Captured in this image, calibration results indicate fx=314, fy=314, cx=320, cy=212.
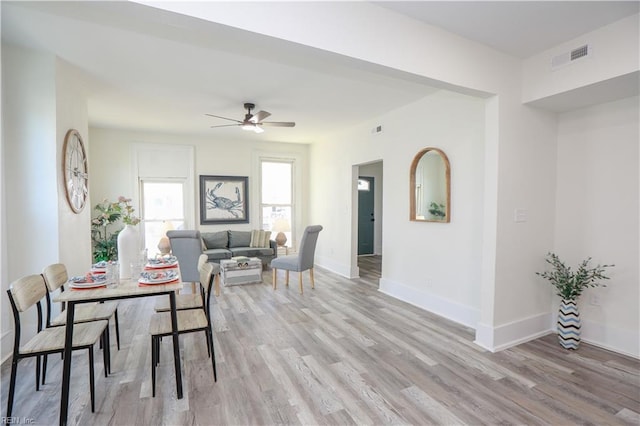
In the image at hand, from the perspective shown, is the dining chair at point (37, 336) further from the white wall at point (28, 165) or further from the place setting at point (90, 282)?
the white wall at point (28, 165)

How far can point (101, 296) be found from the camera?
1953mm

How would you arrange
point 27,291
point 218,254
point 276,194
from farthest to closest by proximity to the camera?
point 276,194, point 218,254, point 27,291

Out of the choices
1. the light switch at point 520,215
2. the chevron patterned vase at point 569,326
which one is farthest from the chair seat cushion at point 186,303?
the chevron patterned vase at point 569,326

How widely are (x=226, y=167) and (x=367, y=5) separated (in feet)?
16.8

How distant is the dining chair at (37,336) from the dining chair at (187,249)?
2.07 m

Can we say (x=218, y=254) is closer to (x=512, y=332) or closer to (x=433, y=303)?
(x=433, y=303)

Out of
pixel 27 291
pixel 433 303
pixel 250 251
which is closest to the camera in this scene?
pixel 27 291

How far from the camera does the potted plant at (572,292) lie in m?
2.85

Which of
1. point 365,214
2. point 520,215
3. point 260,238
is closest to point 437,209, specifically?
point 520,215

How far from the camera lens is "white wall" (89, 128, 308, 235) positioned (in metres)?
5.79

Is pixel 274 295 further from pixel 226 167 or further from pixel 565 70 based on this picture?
pixel 565 70

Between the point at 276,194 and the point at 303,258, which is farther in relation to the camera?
the point at 276,194

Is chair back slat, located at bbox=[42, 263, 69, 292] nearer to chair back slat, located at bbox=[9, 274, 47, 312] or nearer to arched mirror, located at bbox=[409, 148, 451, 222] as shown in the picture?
chair back slat, located at bbox=[9, 274, 47, 312]

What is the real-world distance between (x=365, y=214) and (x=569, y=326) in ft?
17.6
